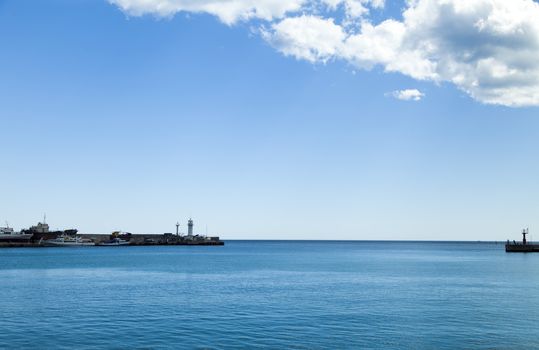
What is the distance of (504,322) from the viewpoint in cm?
4297

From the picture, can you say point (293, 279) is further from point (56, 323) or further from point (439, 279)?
point (56, 323)

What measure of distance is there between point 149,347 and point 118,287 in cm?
3805

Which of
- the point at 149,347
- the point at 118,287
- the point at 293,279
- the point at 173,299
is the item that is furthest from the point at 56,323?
the point at 293,279

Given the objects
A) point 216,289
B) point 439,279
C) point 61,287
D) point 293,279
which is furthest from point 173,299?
point 439,279

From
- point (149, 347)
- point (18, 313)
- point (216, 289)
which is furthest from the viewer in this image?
point (216, 289)

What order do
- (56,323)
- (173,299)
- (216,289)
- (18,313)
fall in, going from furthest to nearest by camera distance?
(216,289) < (173,299) < (18,313) < (56,323)

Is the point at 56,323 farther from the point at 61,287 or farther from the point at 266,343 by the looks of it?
the point at 61,287

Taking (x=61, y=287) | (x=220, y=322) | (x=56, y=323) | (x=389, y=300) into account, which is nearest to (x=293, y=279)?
(x=389, y=300)

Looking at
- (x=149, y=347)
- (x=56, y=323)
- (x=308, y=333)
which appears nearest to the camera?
(x=149, y=347)

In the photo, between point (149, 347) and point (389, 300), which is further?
point (389, 300)

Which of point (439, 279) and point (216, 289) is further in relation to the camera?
point (439, 279)

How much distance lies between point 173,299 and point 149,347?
938 inches

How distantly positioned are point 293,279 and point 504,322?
44.7 m

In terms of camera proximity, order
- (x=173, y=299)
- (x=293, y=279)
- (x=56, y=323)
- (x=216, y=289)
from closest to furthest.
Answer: (x=56, y=323) < (x=173, y=299) < (x=216, y=289) < (x=293, y=279)
